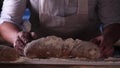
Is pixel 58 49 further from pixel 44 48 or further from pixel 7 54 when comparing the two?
pixel 7 54

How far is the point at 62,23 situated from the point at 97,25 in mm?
242

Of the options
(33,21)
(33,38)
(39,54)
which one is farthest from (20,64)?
(33,21)

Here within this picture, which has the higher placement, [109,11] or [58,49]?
[109,11]

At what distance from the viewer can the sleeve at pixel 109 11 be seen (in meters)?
1.48

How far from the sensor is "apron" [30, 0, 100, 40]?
4.70 ft

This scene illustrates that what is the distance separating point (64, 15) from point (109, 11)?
247 mm

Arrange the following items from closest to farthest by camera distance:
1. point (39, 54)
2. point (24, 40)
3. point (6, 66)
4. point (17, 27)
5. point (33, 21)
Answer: point (6, 66)
point (39, 54)
point (24, 40)
point (17, 27)
point (33, 21)

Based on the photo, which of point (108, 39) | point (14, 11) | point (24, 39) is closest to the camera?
point (24, 39)

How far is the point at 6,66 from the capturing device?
0.68m

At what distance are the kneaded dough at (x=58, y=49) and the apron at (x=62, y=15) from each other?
0.39 m

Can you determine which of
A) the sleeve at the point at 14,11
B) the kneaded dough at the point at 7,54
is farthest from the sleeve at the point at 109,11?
the kneaded dough at the point at 7,54

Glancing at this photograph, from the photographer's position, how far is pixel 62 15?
145 cm

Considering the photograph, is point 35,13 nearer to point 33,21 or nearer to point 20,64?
point 33,21

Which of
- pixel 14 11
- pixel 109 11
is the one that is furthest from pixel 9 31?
pixel 109 11
